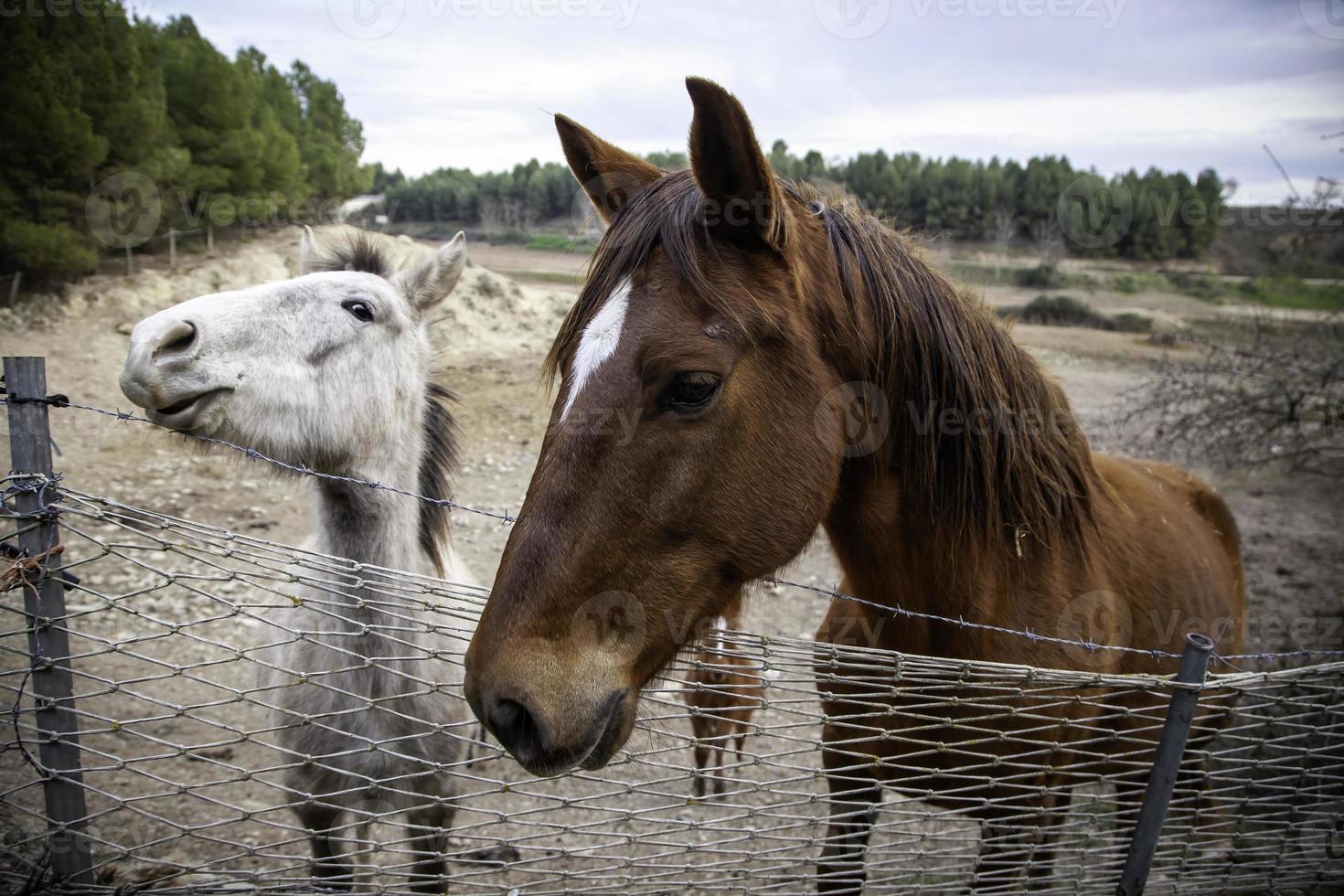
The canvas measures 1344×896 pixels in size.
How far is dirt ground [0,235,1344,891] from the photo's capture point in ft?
18.9

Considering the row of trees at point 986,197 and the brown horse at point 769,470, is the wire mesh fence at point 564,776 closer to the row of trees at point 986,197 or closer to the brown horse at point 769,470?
the brown horse at point 769,470

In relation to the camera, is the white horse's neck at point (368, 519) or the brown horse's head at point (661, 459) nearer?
the brown horse's head at point (661, 459)

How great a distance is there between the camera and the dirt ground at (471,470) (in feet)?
18.9

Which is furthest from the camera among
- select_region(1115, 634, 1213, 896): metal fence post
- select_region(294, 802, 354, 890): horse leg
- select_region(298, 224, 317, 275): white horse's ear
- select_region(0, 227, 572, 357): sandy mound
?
select_region(0, 227, 572, 357): sandy mound

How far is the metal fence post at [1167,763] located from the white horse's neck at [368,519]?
264 cm

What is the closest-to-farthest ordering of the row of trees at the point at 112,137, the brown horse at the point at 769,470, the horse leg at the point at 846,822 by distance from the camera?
the brown horse at the point at 769,470, the horse leg at the point at 846,822, the row of trees at the point at 112,137

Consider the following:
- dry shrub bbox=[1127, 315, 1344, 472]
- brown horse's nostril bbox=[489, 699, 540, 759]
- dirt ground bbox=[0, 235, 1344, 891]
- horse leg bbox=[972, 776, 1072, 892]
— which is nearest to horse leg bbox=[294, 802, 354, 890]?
dirt ground bbox=[0, 235, 1344, 891]

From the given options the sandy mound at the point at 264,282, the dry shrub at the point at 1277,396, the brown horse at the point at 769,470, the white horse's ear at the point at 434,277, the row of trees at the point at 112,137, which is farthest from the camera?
the sandy mound at the point at 264,282

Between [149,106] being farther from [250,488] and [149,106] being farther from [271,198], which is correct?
[250,488]

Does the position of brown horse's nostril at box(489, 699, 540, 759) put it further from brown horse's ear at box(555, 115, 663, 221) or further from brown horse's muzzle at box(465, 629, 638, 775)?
brown horse's ear at box(555, 115, 663, 221)

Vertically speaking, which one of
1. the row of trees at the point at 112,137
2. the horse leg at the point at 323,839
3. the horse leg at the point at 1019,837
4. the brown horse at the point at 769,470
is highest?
the row of trees at the point at 112,137

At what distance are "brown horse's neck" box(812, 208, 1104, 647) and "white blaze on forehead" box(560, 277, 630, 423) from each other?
1.65 ft

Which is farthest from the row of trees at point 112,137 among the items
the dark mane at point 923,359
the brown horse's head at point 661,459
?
the brown horse's head at point 661,459

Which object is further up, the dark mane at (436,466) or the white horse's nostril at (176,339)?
the white horse's nostril at (176,339)
